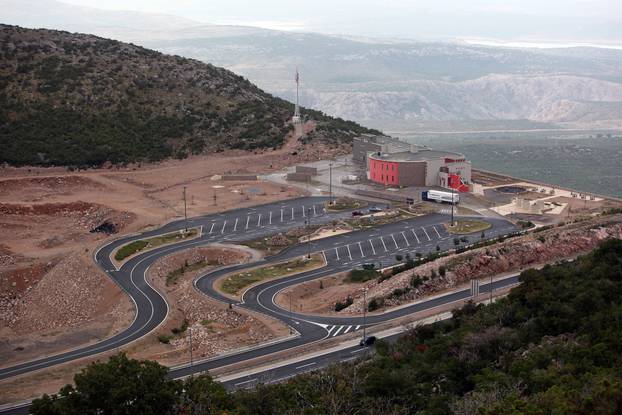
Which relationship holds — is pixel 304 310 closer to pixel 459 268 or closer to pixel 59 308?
pixel 459 268

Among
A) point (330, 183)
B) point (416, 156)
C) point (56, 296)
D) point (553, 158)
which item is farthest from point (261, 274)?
point (553, 158)

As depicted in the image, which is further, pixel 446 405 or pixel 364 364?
pixel 364 364

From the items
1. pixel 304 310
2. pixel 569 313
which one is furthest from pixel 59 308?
pixel 569 313

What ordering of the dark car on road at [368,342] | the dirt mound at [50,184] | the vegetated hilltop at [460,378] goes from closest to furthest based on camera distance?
the vegetated hilltop at [460,378] < the dark car on road at [368,342] < the dirt mound at [50,184]

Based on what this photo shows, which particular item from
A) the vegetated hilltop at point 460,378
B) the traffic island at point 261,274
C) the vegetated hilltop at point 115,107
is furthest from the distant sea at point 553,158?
the vegetated hilltop at point 460,378

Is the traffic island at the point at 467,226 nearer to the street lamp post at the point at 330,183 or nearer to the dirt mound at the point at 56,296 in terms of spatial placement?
the street lamp post at the point at 330,183

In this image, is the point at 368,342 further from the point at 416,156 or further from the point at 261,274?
the point at 416,156
